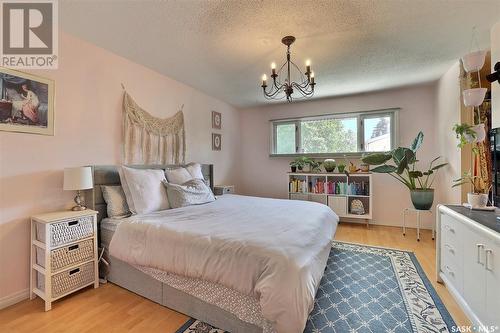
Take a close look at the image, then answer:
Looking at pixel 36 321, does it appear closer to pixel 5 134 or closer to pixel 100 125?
pixel 5 134

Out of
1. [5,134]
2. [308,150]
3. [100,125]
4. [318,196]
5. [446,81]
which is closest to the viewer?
[5,134]

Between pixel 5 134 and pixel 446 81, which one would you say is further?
pixel 446 81

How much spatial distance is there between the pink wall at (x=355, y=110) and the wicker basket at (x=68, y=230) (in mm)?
3569

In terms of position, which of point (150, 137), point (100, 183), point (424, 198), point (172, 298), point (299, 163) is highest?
point (150, 137)

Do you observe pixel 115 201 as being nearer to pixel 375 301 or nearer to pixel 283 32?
pixel 283 32

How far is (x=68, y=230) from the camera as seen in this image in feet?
6.61

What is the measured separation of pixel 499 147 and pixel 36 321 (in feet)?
12.9

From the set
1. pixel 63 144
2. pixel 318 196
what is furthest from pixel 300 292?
pixel 318 196

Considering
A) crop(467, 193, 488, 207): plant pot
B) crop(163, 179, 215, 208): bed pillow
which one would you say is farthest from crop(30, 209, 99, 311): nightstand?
crop(467, 193, 488, 207): plant pot

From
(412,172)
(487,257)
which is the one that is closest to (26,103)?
(487,257)

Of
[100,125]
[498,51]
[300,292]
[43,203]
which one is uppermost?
[498,51]

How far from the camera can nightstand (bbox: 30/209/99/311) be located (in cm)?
189

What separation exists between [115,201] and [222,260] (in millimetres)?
1530

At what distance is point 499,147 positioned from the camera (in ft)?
6.47
